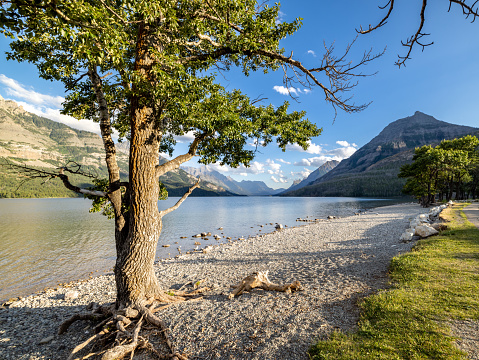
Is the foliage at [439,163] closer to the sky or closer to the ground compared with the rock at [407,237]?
closer to the sky

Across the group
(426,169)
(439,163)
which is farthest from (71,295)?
(426,169)

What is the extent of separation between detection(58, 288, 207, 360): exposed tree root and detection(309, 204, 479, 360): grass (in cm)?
395

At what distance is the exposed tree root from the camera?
500cm

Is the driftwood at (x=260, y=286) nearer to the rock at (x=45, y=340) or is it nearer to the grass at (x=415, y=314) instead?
the grass at (x=415, y=314)

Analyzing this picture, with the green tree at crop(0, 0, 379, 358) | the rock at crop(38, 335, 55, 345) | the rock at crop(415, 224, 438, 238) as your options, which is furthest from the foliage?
the rock at crop(38, 335, 55, 345)

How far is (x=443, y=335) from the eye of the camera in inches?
172

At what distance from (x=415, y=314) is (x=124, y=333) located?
293 inches

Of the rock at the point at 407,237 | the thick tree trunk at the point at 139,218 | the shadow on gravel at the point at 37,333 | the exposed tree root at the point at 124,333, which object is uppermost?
the thick tree trunk at the point at 139,218

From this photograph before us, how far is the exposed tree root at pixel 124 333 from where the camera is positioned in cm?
500

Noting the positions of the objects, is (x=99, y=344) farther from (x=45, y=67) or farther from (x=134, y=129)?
(x=45, y=67)

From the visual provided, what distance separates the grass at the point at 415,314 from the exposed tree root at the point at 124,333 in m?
3.95

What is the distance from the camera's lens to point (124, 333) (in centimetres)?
553

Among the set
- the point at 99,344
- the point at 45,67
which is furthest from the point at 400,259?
the point at 45,67

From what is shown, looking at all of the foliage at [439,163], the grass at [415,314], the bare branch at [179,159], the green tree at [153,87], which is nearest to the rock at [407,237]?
the grass at [415,314]
